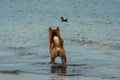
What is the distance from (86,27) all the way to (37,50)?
8.42 meters

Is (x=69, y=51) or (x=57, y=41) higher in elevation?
(x=57, y=41)

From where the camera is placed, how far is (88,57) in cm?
1509

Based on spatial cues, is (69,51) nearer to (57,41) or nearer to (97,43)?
(97,43)

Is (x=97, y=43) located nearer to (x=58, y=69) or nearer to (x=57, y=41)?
(x=57, y=41)

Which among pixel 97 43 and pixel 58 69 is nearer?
pixel 58 69

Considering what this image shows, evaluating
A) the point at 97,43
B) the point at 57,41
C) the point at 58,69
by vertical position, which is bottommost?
the point at 58,69

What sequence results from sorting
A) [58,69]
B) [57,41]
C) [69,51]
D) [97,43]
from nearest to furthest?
[58,69]
[57,41]
[69,51]
[97,43]

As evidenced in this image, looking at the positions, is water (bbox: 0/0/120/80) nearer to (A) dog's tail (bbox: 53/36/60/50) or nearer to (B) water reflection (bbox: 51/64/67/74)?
(B) water reflection (bbox: 51/64/67/74)

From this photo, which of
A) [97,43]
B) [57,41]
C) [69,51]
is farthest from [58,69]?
[97,43]

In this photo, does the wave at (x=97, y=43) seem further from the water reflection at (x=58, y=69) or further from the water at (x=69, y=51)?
the water reflection at (x=58, y=69)

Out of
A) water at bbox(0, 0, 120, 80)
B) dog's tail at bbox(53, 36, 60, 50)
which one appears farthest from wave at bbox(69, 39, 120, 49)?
dog's tail at bbox(53, 36, 60, 50)

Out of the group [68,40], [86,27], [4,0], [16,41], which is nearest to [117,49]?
[68,40]

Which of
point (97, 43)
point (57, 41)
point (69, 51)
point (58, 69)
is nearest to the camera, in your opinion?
point (58, 69)

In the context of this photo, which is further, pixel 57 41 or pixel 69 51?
pixel 69 51
